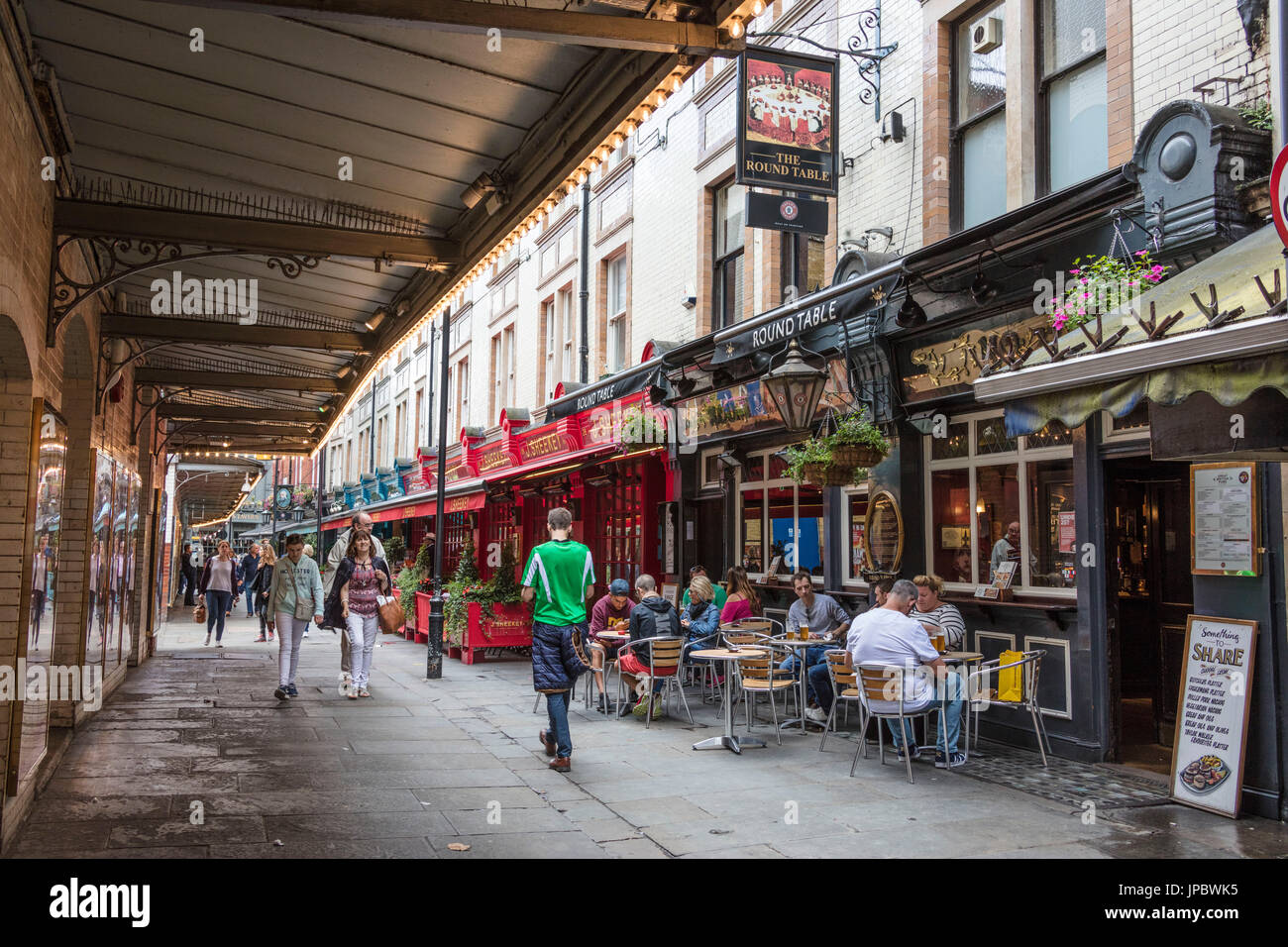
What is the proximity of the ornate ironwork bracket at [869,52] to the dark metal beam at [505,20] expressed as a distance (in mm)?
6752

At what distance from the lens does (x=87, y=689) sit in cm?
934

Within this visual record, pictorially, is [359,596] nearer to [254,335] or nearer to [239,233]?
[254,335]

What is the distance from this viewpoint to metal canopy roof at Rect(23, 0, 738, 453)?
474 centimetres

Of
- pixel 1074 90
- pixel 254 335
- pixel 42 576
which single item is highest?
pixel 1074 90

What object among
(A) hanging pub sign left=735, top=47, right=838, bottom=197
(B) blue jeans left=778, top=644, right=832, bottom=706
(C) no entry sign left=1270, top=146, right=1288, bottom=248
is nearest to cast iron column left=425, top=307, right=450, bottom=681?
(A) hanging pub sign left=735, top=47, right=838, bottom=197

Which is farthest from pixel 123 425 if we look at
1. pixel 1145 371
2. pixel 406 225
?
pixel 1145 371

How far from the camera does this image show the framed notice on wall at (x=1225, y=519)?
21.8 ft

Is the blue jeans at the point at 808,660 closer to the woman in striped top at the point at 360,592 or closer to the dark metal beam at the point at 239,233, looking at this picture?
the woman in striped top at the point at 360,592

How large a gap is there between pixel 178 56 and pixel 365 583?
6409mm

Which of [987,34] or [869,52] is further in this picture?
[869,52]

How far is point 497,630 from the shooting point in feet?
50.4

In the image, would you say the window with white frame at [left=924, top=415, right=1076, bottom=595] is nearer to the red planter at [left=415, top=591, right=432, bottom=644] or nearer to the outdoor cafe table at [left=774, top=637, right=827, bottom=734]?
the outdoor cafe table at [left=774, top=637, right=827, bottom=734]

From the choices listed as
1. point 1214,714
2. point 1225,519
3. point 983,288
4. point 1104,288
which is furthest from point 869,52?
point 1214,714

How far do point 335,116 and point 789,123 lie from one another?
494 cm
